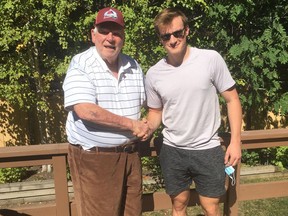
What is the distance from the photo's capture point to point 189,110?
8.09 ft

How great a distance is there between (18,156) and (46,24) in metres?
3.24

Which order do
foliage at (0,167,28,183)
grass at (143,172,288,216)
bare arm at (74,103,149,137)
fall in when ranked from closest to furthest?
bare arm at (74,103,149,137)
grass at (143,172,288,216)
foliage at (0,167,28,183)

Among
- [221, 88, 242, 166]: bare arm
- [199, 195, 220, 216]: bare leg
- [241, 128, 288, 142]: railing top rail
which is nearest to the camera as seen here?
[221, 88, 242, 166]: bare arm

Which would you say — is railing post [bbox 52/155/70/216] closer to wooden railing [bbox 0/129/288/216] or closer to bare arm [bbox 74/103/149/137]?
wooden railing [bbox 0/129/288/216]

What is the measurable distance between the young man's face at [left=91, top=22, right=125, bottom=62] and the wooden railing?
2.55 ft

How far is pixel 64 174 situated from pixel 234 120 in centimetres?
132

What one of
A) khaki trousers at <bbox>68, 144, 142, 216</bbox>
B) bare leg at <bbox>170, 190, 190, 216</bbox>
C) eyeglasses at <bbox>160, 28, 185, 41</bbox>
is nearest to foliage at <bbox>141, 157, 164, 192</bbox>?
bare leg at <bbox>170, 190, 190, 216</bbox>

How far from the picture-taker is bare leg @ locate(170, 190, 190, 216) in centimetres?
271

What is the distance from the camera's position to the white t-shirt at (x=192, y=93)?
7.97ft

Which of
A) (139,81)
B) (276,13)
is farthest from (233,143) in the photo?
(276,13)

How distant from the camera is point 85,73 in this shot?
2328mm

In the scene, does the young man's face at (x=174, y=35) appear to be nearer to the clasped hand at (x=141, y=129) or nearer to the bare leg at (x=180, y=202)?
the clasped hand at (x=141, y=129)

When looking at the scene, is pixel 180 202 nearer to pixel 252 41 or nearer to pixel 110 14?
pixel 110 14

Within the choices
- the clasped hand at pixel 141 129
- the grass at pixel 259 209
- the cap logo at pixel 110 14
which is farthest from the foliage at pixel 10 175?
the cap logo at pixel 110 14
